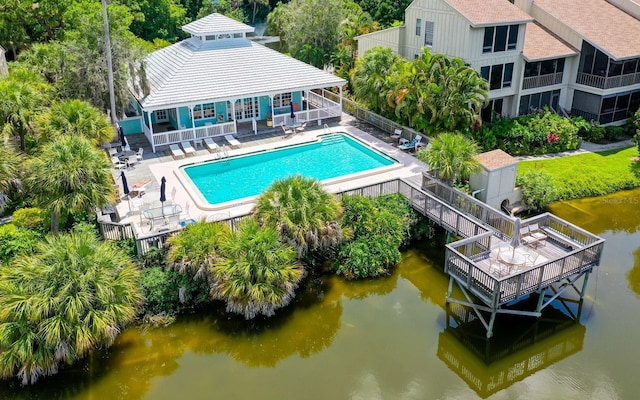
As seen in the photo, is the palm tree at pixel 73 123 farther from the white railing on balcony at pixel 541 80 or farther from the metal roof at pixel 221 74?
the white railing on balcony at pixel 541 80

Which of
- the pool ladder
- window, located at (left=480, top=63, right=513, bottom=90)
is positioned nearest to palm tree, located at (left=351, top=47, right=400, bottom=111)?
window, located at (left=480, top=63, right=513, bottom=90)

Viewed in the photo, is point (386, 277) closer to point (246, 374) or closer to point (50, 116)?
point (246, 374)

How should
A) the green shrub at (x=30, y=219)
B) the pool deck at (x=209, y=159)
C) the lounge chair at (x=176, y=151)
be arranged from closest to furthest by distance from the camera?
the green shrub at (x=30, y=219)
the pool deck at (x=209, y=159)
the lounge chair at (x=176, y=151)

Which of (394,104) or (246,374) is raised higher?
(394,104)

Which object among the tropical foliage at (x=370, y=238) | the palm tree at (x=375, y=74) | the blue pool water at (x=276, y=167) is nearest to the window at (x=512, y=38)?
the palm tree at (x=375, y=74)

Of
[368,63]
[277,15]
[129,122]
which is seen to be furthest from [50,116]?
[277,15]

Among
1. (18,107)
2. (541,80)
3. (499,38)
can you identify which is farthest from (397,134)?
(18,107)

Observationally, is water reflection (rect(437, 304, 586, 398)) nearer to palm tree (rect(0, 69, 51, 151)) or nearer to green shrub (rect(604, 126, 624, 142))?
green shrub (rect(604, 126, 624, 142))
